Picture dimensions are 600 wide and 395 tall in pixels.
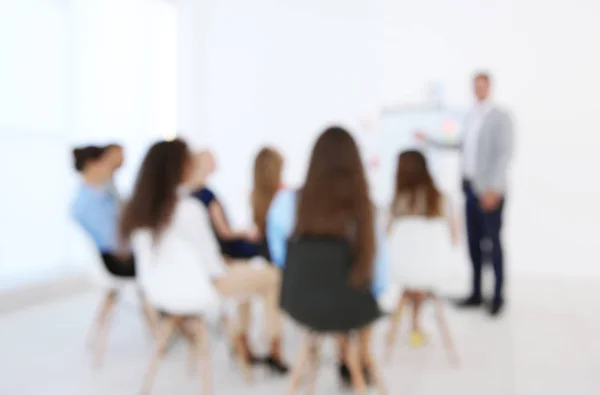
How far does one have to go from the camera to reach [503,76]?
5.19 metres

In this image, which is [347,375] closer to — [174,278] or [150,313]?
[174,278]

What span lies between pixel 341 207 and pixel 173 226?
2.42ft

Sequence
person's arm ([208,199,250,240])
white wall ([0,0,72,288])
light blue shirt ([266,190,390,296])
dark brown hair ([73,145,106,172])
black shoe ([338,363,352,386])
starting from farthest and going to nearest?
white wall ([0,0,72,288]), dark brown hair ([73,145,106,172]), person's arm ([208,199,250,240]), black shoe ([338,363,352,386]), light blue shirt ([266,190,390,296])

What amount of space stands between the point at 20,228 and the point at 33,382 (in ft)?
7.77

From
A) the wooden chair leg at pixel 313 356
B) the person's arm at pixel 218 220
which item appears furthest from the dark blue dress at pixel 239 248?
the wooden chair leg at pixel 313 356

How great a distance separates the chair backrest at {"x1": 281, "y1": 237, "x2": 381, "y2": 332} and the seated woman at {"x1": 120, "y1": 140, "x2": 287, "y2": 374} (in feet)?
1.39

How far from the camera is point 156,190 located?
7.11 feet

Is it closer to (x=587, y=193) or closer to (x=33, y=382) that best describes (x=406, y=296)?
(x=33, y=382)

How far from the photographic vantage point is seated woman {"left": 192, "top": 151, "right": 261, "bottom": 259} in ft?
8.56

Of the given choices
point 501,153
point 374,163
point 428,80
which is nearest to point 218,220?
point 501,153

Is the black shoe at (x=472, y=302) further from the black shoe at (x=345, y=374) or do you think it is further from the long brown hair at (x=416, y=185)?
the black shoe at (x=345, y=374)

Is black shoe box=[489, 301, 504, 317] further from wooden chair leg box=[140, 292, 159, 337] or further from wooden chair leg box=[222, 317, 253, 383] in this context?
wooden chair leg box=[140, 292, 159, 337]

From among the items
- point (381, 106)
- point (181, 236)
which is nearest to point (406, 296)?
point (181, 236)

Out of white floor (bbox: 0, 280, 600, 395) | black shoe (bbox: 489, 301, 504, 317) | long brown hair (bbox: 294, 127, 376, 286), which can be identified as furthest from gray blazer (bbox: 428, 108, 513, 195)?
long brown hair (bbox: 294, 127, 376, 286)
